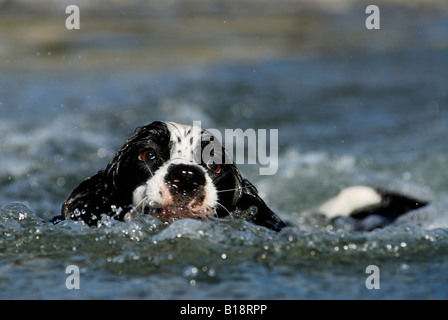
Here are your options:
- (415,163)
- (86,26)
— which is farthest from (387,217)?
(86,26)

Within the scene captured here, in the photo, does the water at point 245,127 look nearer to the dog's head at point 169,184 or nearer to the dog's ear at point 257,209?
the dog's head at point 169,184

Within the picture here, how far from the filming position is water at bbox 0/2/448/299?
13.5ft

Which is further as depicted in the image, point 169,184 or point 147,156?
point 147,156

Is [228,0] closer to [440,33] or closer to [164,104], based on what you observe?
[440,33]

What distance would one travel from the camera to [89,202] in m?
5.09

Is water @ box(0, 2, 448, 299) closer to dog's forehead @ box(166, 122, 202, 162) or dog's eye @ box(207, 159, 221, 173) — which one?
dog's eye @ box(207, 159, 221, 173)

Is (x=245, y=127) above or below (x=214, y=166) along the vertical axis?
above

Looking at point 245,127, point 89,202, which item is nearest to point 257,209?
point 89,202

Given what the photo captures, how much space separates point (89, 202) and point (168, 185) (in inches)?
34.0

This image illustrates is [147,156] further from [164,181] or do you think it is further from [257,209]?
[257,209]

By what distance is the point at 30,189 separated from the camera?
24.9ft

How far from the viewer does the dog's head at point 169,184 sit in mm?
4516

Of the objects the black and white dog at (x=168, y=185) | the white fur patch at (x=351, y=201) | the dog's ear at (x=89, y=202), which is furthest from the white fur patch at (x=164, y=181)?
the white fur patch at (x=351, y=201)

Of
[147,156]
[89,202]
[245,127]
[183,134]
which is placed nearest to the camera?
[147,156]
